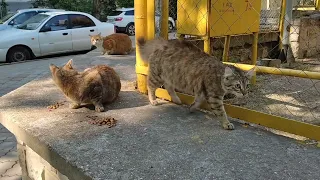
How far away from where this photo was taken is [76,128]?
2877 mm

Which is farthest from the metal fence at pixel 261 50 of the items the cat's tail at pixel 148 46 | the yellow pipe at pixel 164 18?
the cat's tail at pixel 148 46

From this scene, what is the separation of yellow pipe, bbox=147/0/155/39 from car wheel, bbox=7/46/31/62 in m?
7.73

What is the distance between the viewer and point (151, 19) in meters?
3.59

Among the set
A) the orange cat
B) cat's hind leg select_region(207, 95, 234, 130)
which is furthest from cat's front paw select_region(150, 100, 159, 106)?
the orange cat

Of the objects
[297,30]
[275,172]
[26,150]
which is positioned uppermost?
[297,30]

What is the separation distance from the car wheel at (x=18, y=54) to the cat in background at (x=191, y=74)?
7638 millimetres

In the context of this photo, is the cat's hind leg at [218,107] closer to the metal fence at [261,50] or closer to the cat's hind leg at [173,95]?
the metal fence at [261,50]

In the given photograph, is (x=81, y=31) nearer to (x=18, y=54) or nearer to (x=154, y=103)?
(x=18, y=54)

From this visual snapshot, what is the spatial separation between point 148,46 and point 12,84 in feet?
15.7

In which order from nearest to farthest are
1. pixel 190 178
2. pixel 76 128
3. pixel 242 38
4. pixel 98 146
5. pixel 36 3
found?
pixel 190 178, pixel 98 146, pixel 76 128, pixel 242 38, pixel 36 3

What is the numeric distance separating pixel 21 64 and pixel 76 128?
24.9 ft

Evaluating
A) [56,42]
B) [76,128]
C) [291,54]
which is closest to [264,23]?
[291,54]

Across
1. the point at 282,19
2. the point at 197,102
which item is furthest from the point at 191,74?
the point at 282,19

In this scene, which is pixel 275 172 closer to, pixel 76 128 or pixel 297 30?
pixel 76 128
